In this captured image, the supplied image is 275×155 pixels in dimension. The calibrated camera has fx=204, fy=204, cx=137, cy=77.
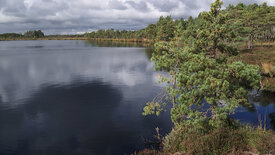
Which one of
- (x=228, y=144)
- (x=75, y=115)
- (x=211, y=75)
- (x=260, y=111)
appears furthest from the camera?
(x=75, y=115)

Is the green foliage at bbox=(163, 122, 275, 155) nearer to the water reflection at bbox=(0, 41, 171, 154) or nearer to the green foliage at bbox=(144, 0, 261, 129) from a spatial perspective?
the green foliage at bbox=(144, 0, 261, 129)

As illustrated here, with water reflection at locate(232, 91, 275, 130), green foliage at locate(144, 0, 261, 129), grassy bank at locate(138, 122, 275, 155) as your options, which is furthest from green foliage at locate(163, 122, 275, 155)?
water reflection at locate(232, 91, 275, 130)

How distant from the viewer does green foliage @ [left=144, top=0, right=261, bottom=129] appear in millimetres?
15109

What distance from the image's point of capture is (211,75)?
15.3 meters

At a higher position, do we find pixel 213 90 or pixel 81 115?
pixel 213 90

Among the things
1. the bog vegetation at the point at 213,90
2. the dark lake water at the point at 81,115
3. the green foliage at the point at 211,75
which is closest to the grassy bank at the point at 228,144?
the bog vegetation at the point at 213,90

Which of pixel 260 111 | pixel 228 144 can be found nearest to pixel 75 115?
pixel 228 144

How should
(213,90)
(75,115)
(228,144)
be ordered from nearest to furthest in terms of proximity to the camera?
(228,144), (213,90), (75,115)

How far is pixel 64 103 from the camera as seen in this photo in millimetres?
34406

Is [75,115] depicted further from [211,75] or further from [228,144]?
[228,144]

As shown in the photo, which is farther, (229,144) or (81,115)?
(81,115)

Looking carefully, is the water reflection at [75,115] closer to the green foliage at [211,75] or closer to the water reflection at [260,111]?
the green foliage at [211,75]

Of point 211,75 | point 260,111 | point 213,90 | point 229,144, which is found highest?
point 211,75

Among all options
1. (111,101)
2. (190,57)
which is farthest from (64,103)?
(190,57)
